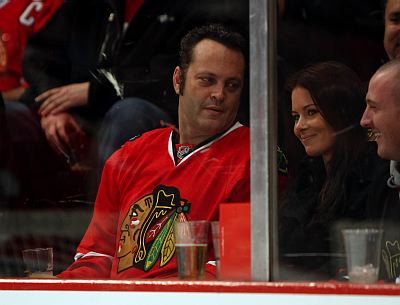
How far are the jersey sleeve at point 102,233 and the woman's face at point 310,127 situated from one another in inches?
30.0

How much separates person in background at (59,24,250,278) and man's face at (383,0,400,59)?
0.51 metres

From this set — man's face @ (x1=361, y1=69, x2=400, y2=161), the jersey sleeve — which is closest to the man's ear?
the jersey sleeve

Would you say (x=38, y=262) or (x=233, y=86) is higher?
(x=233, y=86)

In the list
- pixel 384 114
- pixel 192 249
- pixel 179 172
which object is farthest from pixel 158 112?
pixel 384 114

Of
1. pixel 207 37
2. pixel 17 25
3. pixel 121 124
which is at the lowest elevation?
pixel 121 124

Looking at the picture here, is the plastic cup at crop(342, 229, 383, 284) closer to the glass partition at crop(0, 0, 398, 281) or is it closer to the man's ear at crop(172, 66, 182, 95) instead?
the glass partition at crop(0, 0, 398, 281)

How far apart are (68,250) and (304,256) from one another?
3.17 feet

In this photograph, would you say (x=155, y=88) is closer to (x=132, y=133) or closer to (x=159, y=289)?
(x=132, y=133)

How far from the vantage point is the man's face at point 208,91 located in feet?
11.2

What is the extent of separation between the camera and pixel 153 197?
351 cm

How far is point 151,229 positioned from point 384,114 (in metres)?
0.96

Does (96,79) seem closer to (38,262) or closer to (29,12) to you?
(29,12)

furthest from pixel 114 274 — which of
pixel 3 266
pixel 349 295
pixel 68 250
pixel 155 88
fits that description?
pixel 349 295

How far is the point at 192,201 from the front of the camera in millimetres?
3453
